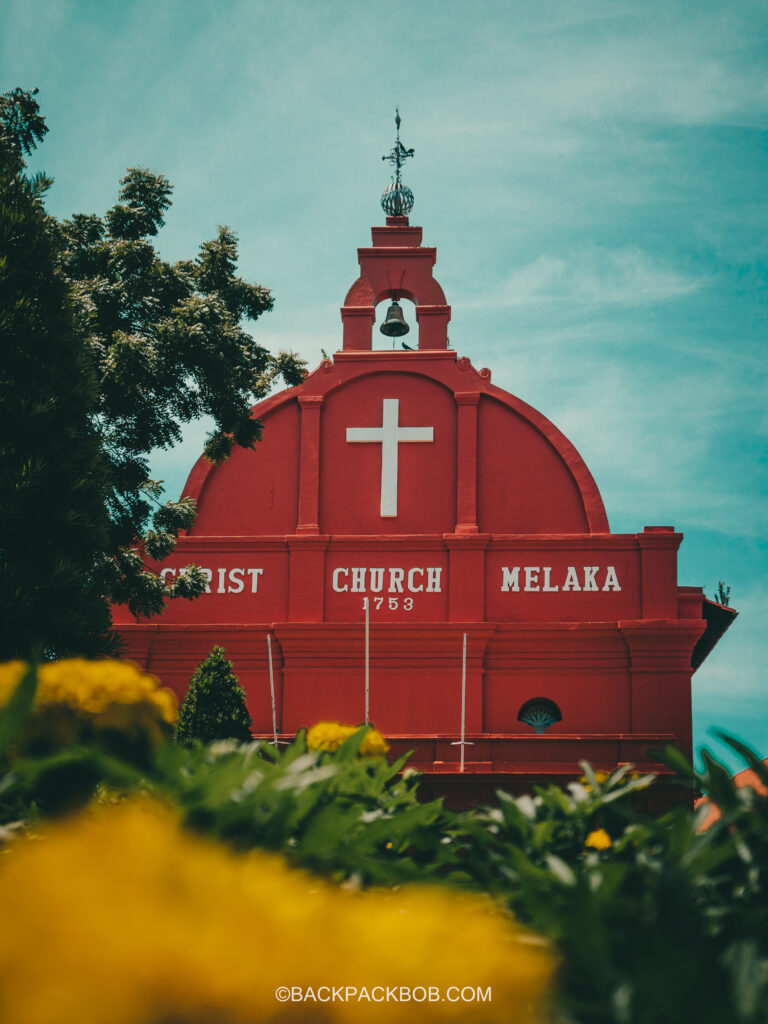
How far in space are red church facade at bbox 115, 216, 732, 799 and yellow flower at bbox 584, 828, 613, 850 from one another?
12051 mm

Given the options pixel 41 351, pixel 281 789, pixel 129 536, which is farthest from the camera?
pixel 129 536

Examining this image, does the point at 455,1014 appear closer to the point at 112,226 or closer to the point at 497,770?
the point at 112,226

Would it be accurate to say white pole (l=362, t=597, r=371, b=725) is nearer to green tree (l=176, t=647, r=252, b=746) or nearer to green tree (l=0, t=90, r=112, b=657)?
green tree (l=176, t=647, r=252, b=746)

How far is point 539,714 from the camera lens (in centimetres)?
1518

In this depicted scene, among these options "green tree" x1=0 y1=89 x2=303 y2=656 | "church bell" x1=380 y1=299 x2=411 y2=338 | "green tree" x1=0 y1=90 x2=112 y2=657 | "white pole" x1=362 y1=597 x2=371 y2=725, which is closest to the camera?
"green tree" x1=0 y1=90 x2=112 y2=657

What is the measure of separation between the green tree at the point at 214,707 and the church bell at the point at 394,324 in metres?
6.30

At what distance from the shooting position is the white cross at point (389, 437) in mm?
15867

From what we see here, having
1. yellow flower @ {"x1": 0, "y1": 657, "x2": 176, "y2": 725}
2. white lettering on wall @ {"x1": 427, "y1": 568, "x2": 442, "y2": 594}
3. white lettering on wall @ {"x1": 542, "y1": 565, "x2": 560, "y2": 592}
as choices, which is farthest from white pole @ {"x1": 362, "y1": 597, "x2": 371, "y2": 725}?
yellow flower @ {"x1": 0, "y1": 657, "x2": 176, "y2": 725}

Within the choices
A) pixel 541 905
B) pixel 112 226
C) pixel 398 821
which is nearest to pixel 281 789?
pixel 398 821

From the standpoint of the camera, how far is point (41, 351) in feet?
24.3

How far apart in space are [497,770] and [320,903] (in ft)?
44.3

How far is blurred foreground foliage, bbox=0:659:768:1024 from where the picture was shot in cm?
110

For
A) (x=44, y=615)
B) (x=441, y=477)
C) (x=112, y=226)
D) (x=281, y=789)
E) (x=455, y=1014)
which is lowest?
(x=455, y=1014)

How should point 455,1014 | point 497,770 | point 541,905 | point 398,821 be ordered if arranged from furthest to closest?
point 497,770
point 398,821
point 541,905
point 455,1014
